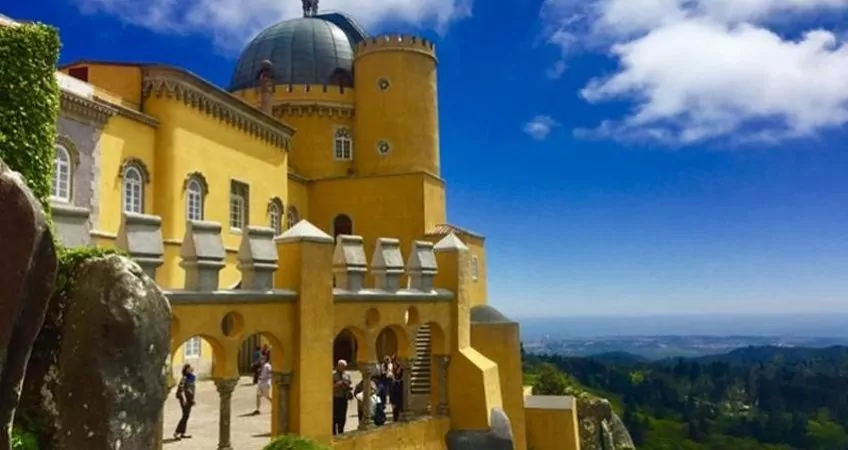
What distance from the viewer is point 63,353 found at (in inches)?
300

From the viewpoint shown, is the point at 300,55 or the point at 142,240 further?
the point at 300,55

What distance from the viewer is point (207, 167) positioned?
2569 cm

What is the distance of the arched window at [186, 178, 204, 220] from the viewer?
80.9 ft

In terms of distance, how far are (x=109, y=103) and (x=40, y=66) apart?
13193 millimetres

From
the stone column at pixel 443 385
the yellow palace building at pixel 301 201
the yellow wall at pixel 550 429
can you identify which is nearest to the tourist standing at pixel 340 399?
the yellow palace building at pixel 301 201

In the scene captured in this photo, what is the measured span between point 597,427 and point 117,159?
26.5m

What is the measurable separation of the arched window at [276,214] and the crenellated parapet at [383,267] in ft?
45.9

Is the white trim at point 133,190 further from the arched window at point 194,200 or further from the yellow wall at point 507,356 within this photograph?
the yellow wall at point 507,356

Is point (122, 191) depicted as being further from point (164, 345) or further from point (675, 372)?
point (675, 372)

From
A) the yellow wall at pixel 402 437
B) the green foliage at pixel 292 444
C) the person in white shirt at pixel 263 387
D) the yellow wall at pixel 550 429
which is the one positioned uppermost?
the person in white shirt at pixel 263 387

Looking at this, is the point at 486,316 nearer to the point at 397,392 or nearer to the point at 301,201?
the point at 397,392

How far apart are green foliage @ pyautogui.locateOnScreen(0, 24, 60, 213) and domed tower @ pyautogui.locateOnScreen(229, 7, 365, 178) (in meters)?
25.9

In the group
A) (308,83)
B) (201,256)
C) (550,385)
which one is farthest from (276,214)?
(201,256)

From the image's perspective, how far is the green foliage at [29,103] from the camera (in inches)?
348
